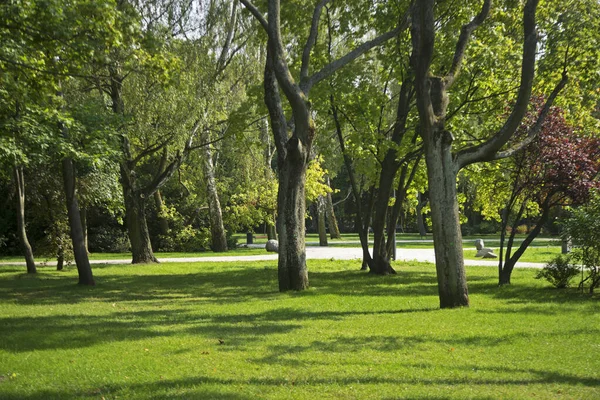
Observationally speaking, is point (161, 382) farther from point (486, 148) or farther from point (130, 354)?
point (486, 148)

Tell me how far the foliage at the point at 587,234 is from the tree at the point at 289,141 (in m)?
5.76

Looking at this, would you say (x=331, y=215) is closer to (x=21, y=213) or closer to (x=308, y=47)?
(x=21, y=213)

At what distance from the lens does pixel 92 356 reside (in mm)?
7750

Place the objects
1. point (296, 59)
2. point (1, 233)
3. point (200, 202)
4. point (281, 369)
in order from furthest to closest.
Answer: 1. point (200, 202)
2. point (1, 233)
3. point (296, 59)
4. point (281, 369)

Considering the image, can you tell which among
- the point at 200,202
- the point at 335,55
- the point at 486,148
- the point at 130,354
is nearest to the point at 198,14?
the point at 335,55

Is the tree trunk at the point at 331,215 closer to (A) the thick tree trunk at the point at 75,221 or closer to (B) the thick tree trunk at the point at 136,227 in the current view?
(B) the thick tree trunk at the point at 136,227

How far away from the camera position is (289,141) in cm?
1411

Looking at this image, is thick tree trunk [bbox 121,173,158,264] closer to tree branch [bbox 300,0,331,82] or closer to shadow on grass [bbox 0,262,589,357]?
shadow on grass [bbox 0,262,589,357]

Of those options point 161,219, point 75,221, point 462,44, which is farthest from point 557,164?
point 161,219

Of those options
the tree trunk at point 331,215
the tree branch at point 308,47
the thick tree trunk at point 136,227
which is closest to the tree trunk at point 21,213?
the thick tree trunk at point 136,227

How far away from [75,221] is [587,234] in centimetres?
1208

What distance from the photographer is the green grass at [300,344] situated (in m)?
6.21

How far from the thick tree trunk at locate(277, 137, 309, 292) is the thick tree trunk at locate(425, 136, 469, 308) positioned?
3.66m

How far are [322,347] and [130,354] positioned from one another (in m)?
2.41
